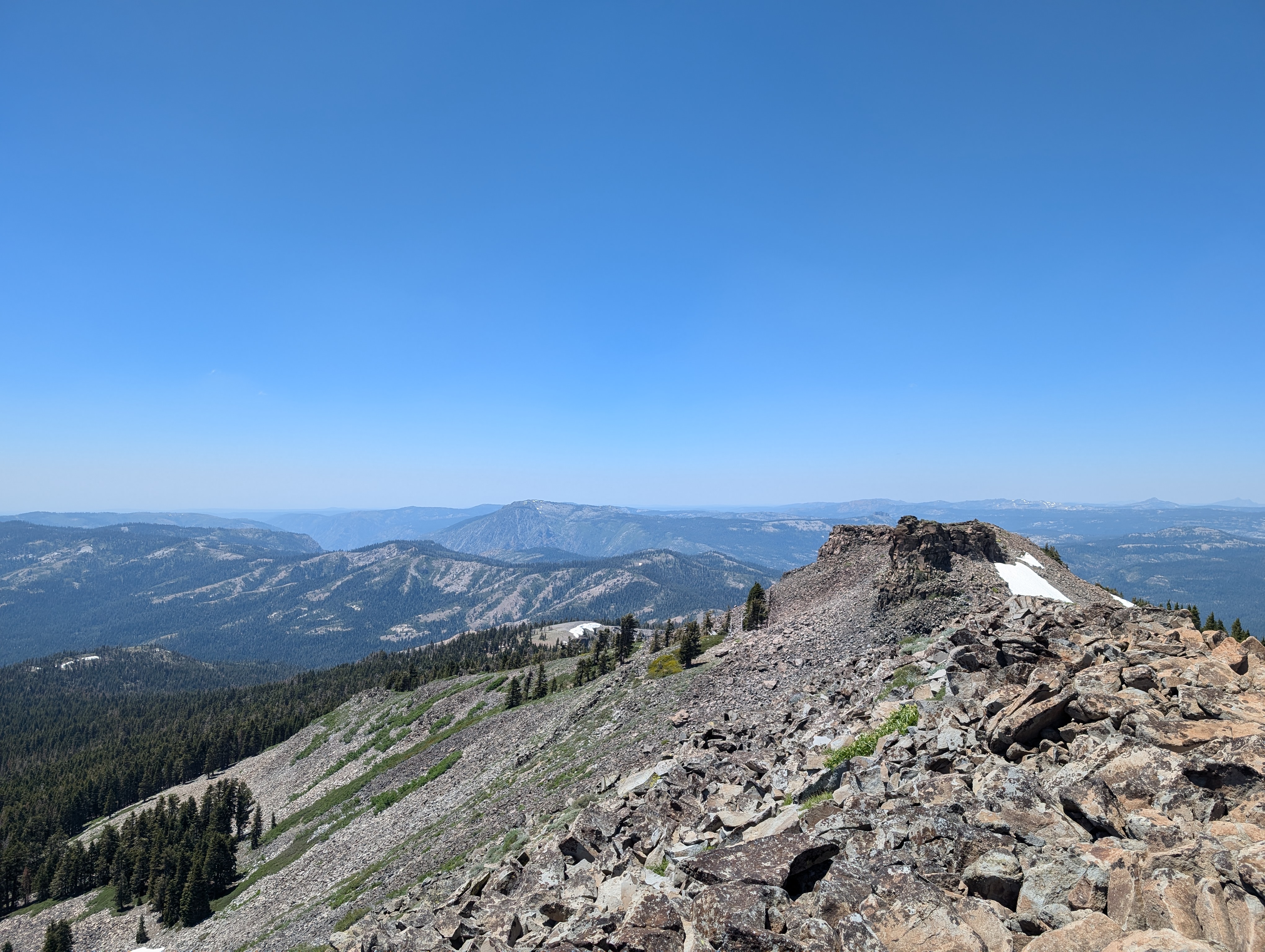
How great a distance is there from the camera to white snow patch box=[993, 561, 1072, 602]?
44375 mm

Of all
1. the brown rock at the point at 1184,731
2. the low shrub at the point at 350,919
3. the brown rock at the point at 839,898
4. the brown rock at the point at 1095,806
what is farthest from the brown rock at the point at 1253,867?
the low shrub at the point at 350,919

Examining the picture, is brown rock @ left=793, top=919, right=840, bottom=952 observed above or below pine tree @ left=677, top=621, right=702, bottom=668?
above

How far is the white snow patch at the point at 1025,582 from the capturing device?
1747 inches

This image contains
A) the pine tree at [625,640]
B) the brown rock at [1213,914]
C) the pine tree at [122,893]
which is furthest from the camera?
the pine tree at [625,640]

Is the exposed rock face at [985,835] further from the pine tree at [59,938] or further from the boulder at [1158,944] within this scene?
the pine tree at [59,938]

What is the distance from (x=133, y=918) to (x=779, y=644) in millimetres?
85449

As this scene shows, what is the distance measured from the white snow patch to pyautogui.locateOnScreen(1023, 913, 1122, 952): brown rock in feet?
136

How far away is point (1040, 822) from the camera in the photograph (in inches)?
431

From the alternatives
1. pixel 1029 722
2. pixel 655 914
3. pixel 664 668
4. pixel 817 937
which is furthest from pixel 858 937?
pixel 664 668

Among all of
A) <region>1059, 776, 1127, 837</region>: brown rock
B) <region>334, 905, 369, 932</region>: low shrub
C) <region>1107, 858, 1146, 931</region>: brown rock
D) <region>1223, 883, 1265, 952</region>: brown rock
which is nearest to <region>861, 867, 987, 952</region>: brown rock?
<region>1107, 858, 1146, 931</region>: brown rock

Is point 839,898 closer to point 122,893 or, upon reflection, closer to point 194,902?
point 194,902

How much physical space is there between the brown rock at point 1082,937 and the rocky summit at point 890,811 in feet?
0.09

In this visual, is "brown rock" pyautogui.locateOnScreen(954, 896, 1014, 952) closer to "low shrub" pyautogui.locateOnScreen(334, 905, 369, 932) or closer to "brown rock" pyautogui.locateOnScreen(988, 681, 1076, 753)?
"brown rock" pyautogui.locateOnScreen(988, 681, 1076, 753)

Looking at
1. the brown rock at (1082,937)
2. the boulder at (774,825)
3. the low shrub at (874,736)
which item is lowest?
the boulder at (774,825)
